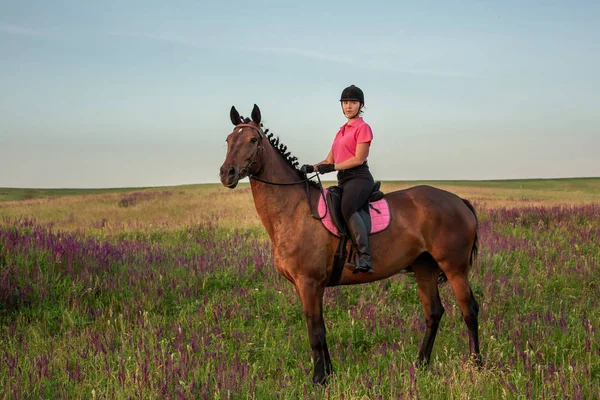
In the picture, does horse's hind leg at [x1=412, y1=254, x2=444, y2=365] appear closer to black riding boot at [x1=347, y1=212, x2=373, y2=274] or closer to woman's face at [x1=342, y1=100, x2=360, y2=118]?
black riding boot at [x1=347, y1=212, x2=373, y2=274]

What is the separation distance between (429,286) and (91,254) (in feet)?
21.6

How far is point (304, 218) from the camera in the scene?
5438 mm

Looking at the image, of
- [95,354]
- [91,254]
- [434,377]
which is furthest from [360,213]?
[91,254]

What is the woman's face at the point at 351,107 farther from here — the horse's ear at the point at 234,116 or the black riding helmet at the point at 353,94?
the horse's ear at the point at 234,116

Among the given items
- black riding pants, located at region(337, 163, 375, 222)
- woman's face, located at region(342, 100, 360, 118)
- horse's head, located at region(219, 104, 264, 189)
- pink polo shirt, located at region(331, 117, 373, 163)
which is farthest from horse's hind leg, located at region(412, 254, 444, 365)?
horse's head, located at region(219, 104, 264, 189)

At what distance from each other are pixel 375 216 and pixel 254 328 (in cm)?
247

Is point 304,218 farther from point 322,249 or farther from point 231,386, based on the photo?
point 231,386

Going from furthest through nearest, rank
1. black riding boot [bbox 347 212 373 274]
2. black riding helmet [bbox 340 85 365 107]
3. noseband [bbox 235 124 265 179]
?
black riding helmet [bbox 340 85 365 107]
black riding boot [bbox 347 212 373 274]
noseband [bbox 235 124 265 179]

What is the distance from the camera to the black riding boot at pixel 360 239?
5395 mm

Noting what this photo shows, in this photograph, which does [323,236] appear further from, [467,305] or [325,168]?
[467,305]

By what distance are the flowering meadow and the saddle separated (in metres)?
1.18

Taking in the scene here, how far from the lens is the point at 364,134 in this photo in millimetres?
5535

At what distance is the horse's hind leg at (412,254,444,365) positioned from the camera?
19.6 feet

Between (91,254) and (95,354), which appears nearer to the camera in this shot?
(95,354)
